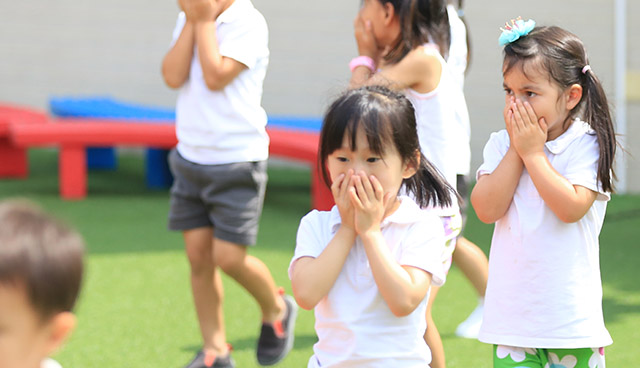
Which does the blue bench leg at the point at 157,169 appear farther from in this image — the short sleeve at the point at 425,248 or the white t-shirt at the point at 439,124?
the short sleeve at the point at 425,248

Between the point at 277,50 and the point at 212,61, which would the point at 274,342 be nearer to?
the point at 212,61

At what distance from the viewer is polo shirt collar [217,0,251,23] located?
402 centimetres

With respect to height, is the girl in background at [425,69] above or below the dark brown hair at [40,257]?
below

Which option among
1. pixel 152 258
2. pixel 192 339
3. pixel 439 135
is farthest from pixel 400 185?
pixel 152 258

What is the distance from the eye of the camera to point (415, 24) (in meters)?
3.65

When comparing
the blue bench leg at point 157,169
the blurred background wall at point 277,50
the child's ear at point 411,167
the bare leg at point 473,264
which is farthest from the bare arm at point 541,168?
the blue bench leg at point 157,169

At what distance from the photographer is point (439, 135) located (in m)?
3.60

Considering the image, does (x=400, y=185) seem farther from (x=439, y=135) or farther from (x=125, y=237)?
(x=125, y=237)

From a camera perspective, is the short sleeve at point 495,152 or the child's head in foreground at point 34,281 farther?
the short sleeve at point 495,152

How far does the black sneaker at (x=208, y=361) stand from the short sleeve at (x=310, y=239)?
5.21ft

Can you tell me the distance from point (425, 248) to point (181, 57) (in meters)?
1.79

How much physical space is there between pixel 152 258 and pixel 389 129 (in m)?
3.96

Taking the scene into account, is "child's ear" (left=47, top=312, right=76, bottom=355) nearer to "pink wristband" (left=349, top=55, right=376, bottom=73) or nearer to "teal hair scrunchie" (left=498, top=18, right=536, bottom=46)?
"teal hair scrunchie" (left=498, top=18, right=536, bottom=46)

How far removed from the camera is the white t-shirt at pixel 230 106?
13.1ft
